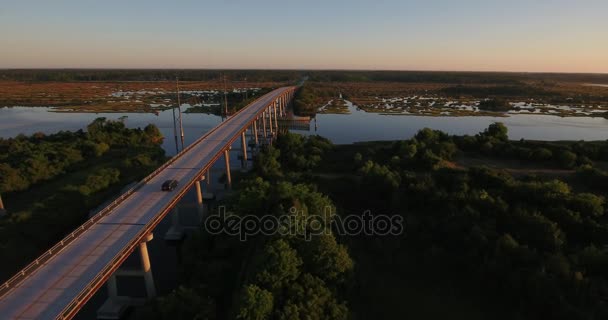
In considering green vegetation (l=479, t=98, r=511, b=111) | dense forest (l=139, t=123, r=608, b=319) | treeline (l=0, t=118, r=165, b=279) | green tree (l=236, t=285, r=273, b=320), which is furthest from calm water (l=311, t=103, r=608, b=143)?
green tree (l=236, t=285, r=273, b=320)

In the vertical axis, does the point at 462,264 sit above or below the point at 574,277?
below

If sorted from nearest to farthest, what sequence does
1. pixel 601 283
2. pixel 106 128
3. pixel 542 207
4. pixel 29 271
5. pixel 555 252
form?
pixel 29 271, pixel 601 283, pixel 555 252, pixel 542 207, pixel 106 128

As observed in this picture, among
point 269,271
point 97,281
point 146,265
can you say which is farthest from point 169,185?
point 269,271

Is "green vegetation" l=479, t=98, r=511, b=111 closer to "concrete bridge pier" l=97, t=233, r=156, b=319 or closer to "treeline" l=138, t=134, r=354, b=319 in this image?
"treeline" l=138, t=134, r=354, b=319

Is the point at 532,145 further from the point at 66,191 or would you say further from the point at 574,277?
the point at 66,191

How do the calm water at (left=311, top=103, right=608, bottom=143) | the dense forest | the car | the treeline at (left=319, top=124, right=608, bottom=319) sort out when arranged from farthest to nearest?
the calm water at (left=311, top=103, right=608, bottom=143) → the car → the treeline at (left=319, top=124, right=608, bottom=319) → the dense forest

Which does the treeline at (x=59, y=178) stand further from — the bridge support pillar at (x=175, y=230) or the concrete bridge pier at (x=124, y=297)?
the concrete bridge pier at (x=124, y=297)

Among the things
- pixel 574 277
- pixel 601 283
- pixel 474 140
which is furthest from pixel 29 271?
pixel 474 140
